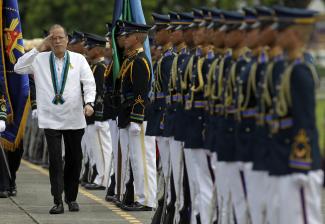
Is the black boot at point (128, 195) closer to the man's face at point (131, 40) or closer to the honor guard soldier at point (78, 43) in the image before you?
the man's face at point (131, 40)

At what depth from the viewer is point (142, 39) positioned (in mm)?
15547

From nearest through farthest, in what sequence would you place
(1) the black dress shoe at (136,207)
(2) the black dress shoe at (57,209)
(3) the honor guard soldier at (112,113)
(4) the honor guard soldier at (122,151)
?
(2) the black dress shoe at (57,209), (1) the black dress shoe at (136,207), (4) the honor guard soldier at (122,151), (3) the honor guard soldier at (112,113)

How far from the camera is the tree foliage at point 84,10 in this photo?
5631 centimetres

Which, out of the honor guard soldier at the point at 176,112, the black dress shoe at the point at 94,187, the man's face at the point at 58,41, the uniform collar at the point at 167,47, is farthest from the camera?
the black dress shoe at the point at 94,187

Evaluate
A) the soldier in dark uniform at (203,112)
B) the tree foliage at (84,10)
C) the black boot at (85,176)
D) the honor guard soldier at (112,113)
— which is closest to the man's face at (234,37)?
the soldier in dark uniform at (203,112)

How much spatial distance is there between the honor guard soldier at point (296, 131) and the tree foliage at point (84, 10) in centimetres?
4581

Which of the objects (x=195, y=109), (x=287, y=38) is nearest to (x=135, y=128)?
(x=195, y=109)

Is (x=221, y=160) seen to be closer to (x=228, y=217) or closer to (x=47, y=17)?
(x=228, y=217)

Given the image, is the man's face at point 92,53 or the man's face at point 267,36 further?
the man's face at point 92,53

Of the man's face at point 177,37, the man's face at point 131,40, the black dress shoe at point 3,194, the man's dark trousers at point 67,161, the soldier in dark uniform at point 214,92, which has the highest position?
the man's face at point 131,40

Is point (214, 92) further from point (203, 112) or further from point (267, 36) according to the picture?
point (267, 36)

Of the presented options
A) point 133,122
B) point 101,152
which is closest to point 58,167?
point 133,122

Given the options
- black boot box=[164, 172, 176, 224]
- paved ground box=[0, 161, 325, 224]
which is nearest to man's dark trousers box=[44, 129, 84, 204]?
paved ground box=[0, 161, 325, 224]

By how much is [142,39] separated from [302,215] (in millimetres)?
6404
